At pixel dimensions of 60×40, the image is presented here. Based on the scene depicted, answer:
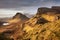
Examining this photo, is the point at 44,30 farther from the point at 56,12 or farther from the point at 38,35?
the point at 56,12

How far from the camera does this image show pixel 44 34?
44.5m

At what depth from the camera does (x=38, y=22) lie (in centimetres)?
5272

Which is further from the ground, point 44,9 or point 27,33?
point 44,9

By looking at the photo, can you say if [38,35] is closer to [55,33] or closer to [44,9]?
[55,33]

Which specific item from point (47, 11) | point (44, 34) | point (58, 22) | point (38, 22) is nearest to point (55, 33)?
point (44, 34)

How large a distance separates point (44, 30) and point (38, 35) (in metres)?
2.20

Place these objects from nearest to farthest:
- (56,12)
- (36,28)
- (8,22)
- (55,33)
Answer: (55,33) → (36,28) → (56,12) → (8,22)

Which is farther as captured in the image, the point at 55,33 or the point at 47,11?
the point at 47,11

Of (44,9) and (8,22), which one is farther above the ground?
(44,9)

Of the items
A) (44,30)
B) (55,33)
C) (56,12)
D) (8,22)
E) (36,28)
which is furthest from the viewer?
(8,22)

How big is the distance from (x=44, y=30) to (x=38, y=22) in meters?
6.24

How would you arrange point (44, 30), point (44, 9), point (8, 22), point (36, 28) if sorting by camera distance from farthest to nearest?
Answer: point (8, 22), point (44, 9), point (36, 28), point (44, 30)

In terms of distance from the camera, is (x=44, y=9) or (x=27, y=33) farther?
(x=44, y=9)

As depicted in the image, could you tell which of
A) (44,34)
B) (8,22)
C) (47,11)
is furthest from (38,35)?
(8,22)
